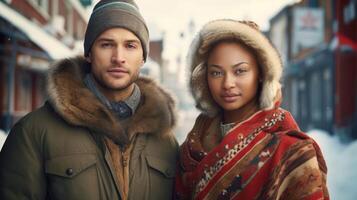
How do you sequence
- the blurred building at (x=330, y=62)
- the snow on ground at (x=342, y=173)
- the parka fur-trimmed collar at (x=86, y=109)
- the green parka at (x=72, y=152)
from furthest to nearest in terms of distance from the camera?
the blurred building at (x=330, y=62) < the snow on ground at (x=342, y=173) < the parka fur-trimmed collar at (x=86, y=109) < the green parka at (x=72, y=152)

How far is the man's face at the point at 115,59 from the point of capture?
7.89ft

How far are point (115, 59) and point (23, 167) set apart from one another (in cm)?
80

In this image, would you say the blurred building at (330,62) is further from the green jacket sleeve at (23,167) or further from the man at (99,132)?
the green jacket sleeve at (23,167)

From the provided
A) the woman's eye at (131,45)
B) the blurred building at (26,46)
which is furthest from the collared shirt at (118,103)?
the blurred building at (26,46)

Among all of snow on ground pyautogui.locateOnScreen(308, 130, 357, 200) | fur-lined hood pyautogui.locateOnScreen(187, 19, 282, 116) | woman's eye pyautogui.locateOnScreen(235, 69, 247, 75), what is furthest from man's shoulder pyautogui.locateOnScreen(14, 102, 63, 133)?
snow on ground pyautogui.locateOnScreen(308, 130, 357, 200)

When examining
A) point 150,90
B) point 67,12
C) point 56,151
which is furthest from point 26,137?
point 67,12

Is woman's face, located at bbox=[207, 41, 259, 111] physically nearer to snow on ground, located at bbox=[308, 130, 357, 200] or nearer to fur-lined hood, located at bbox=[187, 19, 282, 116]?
fur-lined hood, located at bbox=[187, 19, 282, 116]

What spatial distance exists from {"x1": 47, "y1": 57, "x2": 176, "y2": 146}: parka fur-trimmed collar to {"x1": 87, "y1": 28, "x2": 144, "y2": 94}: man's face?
0.41 ft

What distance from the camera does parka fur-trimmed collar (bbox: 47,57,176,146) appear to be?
2.31 m

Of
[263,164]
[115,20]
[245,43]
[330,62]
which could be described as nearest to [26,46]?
[330,62]

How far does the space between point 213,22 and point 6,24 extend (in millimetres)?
7032

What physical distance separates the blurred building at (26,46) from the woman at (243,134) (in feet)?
10.7

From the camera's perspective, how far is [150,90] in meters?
2.78

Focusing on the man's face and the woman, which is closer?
the woman
